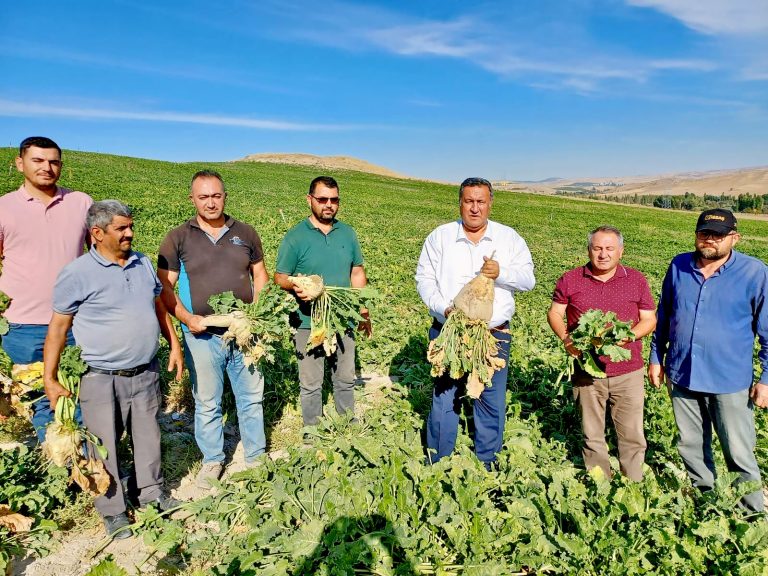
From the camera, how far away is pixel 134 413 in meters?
3.68

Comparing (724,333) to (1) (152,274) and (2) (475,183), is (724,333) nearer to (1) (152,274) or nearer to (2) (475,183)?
(2) (475,183)

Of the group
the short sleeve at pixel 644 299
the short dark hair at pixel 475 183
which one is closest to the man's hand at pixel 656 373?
the short sleeve at pixel 644 299

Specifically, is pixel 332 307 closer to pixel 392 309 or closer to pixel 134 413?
pixel 134 413

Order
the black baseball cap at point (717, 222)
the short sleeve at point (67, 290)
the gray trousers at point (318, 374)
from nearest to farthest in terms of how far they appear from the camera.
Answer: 1. the short sleeve at point (67, 290)
2. the black baseball cap at point (717, 222)
3. the gray trousers at point (318, 374)

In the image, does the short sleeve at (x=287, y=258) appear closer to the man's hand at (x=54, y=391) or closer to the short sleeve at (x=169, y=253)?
the short sleeve at (x=169, y=253)

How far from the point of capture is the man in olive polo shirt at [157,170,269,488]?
399 centimetres

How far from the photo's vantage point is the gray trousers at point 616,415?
391 centimetres

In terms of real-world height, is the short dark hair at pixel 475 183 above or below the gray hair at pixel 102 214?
above

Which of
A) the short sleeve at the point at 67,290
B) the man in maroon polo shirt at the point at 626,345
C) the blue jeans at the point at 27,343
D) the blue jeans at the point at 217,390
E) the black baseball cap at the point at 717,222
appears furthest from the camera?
the blue jeans at the point at 217,390

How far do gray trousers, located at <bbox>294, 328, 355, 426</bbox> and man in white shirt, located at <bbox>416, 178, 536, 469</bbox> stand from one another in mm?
1037

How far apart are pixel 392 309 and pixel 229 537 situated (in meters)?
5.91

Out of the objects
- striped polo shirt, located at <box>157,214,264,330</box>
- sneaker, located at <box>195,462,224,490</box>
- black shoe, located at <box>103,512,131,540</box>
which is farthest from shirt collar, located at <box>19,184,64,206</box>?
sneaker, located at <box>195,462,224,490</box>

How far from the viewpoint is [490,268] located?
3.60 m

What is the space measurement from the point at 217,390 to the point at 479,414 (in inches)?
95.0
